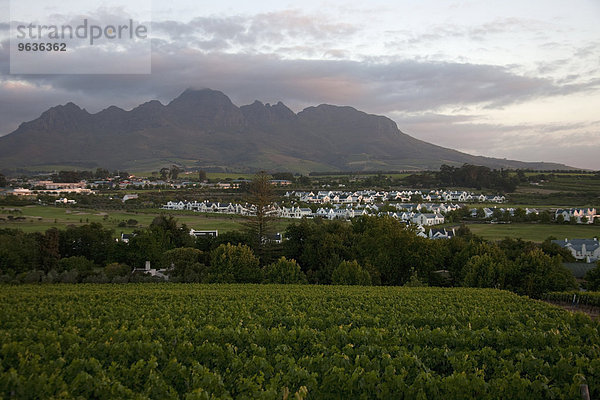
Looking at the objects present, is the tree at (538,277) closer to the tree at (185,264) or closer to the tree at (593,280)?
the tree at (593,280)

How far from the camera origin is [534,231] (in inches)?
1922

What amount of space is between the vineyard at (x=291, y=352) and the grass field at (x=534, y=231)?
33.1 m

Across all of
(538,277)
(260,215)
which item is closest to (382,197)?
(260,215)

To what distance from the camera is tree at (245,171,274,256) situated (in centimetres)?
3959

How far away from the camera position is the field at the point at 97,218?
1946 inches

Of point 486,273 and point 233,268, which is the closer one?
point 486,273

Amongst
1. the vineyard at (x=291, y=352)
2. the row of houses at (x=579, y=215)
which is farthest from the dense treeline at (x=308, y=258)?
the row of houses at (x=579, y=215)

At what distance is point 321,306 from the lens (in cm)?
1538

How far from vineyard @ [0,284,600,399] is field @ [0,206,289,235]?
123 ft

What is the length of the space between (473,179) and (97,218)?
85.5 meters

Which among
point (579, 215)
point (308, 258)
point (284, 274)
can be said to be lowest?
point (308, 258)

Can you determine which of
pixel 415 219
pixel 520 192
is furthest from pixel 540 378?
pixel 520 192

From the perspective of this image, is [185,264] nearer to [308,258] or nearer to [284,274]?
[284,274]

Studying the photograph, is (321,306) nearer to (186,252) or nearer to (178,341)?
(178,341)
